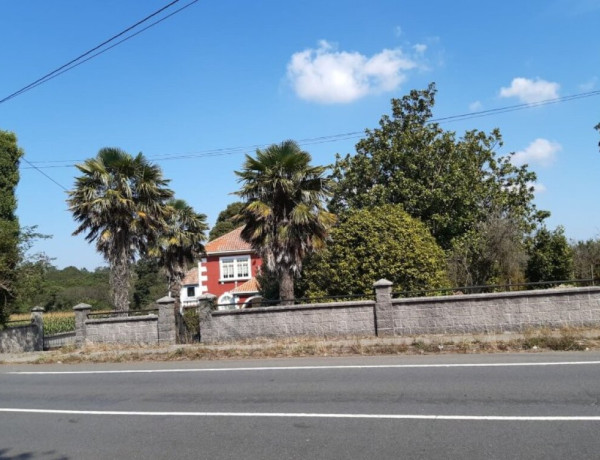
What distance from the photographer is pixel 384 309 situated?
48.8 ft

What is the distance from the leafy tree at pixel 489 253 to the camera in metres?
27.0

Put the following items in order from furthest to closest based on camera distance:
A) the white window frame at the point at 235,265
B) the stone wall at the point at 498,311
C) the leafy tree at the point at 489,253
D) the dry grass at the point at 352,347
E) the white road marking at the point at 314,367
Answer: the white window frame at the point at 235,265, the leafy tree at the point at 489,253, the stone wall at the point at 498,311, the dry grass at the point at 352,347, the white road marking at the point at 314,367

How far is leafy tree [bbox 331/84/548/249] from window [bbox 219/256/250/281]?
1657 cm

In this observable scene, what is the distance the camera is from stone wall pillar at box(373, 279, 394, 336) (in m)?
14.8

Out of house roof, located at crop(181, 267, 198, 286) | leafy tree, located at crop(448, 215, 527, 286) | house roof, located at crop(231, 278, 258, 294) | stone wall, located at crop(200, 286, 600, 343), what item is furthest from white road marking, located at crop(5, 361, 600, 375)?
house roof, located at crop(181, 267, 198, 286)

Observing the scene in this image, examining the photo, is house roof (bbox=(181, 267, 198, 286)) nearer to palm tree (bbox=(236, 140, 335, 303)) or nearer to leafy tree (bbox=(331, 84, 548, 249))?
leafy tree (bbox=(331, 84, 548, 249))

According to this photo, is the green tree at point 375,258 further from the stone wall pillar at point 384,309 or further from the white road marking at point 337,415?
the white road marking at point 337,415

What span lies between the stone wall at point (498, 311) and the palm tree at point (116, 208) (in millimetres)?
12066

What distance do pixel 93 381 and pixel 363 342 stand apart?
677 cm

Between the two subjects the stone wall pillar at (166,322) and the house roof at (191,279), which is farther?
the house roof at (191,279)

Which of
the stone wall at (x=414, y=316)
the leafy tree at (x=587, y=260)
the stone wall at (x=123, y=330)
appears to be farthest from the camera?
the leafy tree at (x=587, y=260)

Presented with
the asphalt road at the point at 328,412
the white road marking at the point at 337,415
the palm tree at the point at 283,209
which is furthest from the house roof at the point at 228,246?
the white road marking at the point at 337,415

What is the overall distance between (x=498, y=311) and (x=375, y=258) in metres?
5.48

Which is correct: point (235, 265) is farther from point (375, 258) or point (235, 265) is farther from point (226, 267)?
point (375, 258)
